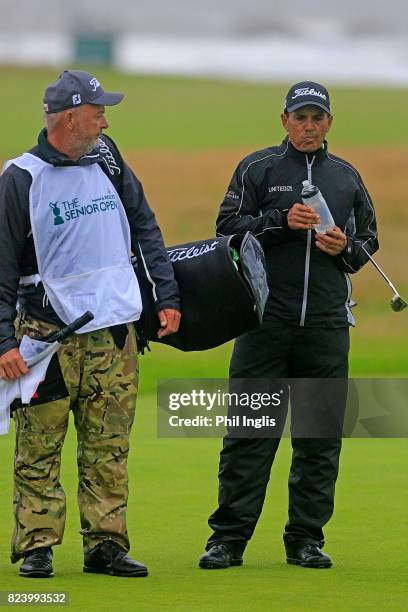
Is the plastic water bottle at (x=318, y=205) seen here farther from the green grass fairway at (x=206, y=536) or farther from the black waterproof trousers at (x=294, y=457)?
the green grass fairway at (x=206, y=536)

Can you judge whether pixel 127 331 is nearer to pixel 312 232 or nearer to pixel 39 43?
pixel 312 232

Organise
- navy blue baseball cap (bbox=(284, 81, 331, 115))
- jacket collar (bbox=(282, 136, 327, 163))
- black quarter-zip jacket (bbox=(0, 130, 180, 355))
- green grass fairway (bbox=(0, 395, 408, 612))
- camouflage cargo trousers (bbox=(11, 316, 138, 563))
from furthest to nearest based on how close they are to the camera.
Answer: jacket collar (bbox=(282, 136, 327, 163)) → navy blue baseball cap (bbox=(284, 81, 331, 115)) → camouflage cargo trousers (bbox=(11, 316, 138, 563)) → black quarter-zip jacket (bbox=(0, 130, 180, 355)) → green grass fairway (bbox=(0, 395, 408, 612))

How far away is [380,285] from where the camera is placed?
79.2ft

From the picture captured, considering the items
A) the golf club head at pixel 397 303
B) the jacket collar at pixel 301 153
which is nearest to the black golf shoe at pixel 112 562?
the golf club head at pixel 397 303

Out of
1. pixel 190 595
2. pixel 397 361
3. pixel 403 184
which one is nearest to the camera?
pixel 190 595

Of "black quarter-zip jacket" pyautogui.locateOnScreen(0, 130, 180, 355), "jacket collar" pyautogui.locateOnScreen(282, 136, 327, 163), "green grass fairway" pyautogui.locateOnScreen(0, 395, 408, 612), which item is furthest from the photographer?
"jacket collar" pyautogui.locateOnScreen(282, 136, 327, 163)

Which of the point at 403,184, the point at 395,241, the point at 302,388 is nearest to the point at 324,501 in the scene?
the point at 302,388

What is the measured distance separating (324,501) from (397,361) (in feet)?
34.2

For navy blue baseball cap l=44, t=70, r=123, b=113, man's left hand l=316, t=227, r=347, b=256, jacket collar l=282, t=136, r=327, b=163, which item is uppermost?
navy blue baseball cap l=44, t=70, r=123, b=113

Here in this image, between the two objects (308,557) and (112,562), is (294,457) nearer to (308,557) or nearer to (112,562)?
(308,557)

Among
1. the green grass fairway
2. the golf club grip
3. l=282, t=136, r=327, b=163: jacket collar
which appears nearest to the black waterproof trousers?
the green grass fairway

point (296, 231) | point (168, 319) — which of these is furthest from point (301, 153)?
point (168, 319)

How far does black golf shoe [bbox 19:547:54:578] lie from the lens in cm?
586

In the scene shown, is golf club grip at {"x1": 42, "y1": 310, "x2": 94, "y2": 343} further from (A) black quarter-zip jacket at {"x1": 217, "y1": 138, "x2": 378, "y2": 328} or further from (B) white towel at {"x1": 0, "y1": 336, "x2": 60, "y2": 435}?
(A) black quarter-zip jacket at {"x1": 217, "y1": 138, "x2": 378, "y2": 328}
